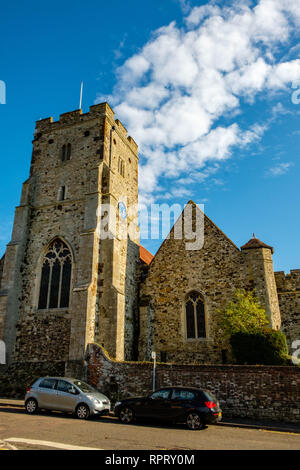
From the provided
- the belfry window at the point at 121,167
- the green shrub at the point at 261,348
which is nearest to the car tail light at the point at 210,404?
the green shrub at the point at 261,348

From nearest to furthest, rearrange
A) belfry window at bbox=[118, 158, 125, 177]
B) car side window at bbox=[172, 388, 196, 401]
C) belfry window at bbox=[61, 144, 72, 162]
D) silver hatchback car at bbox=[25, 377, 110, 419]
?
car side window at bbox=[172, 388, 196, 401] → silver hatchback car at bbox=[25, 377, 110, 419] → belfry window at bbox=[61, 144, 72, 162] → belfry window at bbox=[118, 158, 125, 177]

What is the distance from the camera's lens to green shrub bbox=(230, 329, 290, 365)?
15734 millimetres

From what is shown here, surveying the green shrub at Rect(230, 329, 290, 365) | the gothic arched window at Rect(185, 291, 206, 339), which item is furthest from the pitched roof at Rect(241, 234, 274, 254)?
the green shrub at Rect(230, 329, 290, 365)

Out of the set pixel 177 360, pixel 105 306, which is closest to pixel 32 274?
pixel 105 306

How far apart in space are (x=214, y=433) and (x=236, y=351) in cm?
725

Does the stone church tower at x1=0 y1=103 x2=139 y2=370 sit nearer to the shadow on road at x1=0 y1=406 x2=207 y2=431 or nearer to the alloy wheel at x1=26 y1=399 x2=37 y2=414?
the shadow on road at x1=0 y1=406 x2=207 y2=431

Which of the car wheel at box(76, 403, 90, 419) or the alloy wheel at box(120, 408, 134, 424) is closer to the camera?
the alloy wheel at box(120, 408, 134, 424)

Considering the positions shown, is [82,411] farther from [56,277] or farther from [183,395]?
[56,277]

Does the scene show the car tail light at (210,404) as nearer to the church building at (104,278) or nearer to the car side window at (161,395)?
the car side window at (161,395)

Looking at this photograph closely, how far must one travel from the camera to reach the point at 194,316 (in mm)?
20562

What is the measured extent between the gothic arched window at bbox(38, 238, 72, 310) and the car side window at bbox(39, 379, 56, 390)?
741cm

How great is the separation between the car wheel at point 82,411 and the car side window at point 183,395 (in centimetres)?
311

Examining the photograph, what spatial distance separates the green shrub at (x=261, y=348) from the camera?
619 inches
